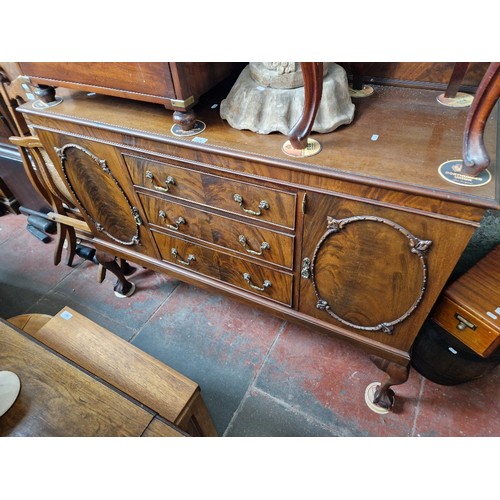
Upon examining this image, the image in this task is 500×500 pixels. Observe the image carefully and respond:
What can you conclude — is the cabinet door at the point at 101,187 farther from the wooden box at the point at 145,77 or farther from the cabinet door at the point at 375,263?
the cabinet door at the point at 375,263

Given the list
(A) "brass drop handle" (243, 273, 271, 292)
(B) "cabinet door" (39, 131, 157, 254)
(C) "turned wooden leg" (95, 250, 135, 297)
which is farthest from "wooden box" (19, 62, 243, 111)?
(C) "turned wooden leg" (95, 250, 135, 297)

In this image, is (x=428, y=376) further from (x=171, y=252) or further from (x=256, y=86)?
(x=256, y=86)

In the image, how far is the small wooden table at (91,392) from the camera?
0.86 metres

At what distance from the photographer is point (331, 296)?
1.08 meters

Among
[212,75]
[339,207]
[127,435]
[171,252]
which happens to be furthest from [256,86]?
[127,435]

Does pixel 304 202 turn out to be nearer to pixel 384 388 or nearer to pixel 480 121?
pixel 480 121

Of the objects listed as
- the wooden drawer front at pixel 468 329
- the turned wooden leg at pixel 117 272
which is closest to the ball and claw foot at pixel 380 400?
the wooden drawer front at pixel 468 329

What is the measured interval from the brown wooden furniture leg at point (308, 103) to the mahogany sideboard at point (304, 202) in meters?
0.05

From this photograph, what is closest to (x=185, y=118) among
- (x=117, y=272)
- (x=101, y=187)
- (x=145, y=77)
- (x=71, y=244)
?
(x=145, y=77)

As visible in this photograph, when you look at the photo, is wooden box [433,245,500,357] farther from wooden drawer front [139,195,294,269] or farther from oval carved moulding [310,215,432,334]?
wooden drawer front [139,195,294,269]

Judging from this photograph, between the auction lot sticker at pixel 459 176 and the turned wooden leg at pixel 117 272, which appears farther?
the turned wooden leg at pixel 117 272

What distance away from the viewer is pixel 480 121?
675mm

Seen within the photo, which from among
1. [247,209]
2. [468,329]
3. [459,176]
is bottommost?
[468,329]

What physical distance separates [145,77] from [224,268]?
0.67 m
